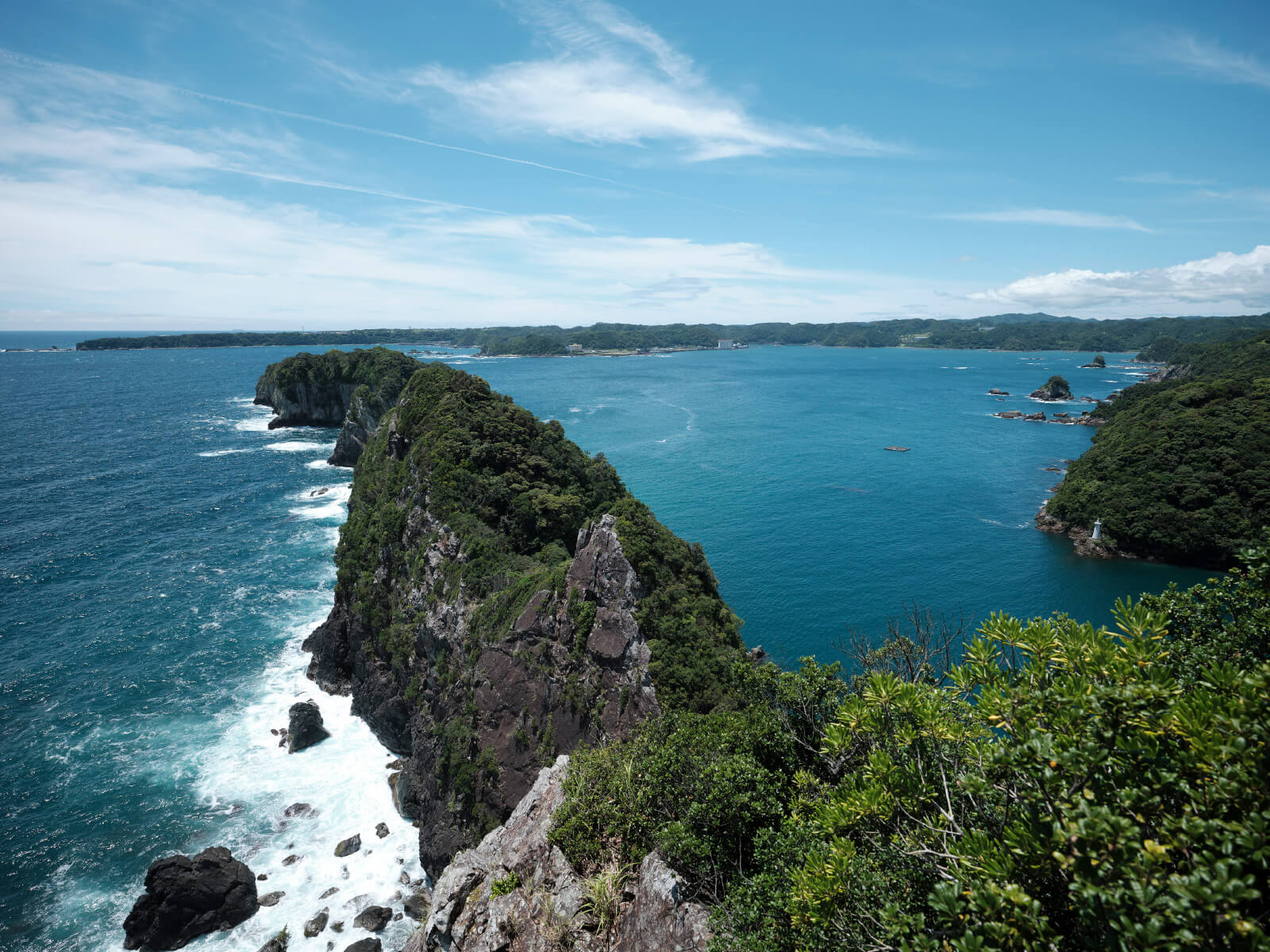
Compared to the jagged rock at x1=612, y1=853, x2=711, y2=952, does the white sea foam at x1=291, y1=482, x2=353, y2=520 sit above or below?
below

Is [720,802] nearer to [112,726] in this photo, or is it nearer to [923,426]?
[112,726]

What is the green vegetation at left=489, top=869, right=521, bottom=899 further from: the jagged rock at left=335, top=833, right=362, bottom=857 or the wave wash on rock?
the jagged rock at left=335, top=833, right=362, bottom=857

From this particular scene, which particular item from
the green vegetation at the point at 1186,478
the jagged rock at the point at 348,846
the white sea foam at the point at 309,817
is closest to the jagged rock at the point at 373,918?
the white sea foam at the point at 309,817

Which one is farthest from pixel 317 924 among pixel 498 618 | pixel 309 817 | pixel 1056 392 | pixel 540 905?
pixel 1056 392

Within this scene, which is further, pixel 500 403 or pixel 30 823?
pixel 500 403

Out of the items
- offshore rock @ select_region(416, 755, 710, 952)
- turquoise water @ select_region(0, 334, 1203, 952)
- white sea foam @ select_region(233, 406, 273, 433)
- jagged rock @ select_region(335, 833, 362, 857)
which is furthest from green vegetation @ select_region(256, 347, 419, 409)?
offshore rock @ select_region(416, 755, 710, 952)

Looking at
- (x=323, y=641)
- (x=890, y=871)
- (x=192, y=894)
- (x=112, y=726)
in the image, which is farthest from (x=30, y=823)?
(x=890, y=871)
